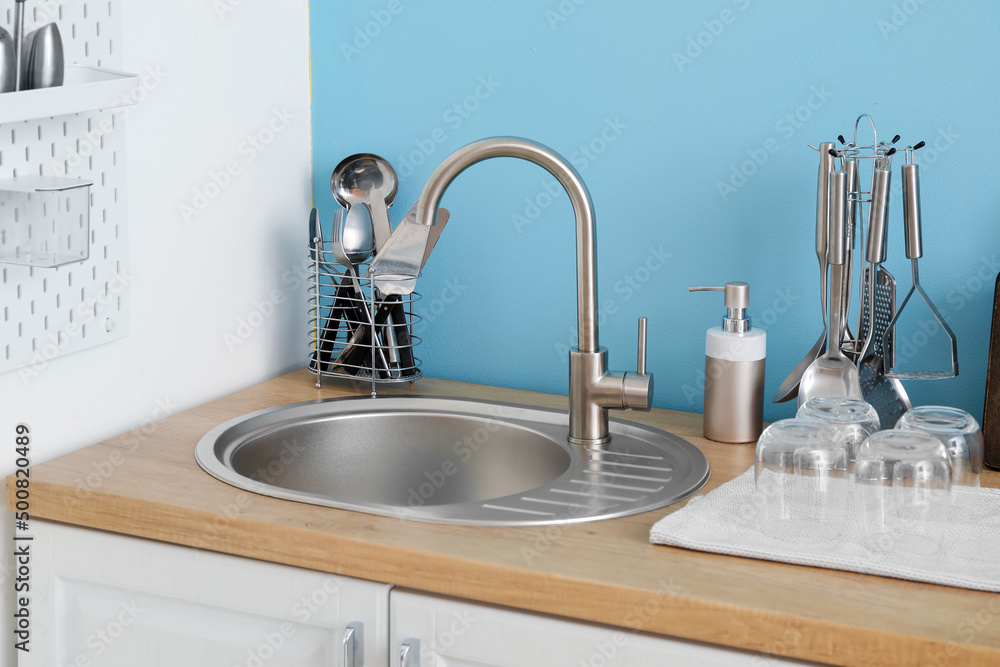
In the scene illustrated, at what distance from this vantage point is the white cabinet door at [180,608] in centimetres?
99

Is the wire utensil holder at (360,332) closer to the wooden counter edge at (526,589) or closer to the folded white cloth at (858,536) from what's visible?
the wooden counter edge at (526,589)

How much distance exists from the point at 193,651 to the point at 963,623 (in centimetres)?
76

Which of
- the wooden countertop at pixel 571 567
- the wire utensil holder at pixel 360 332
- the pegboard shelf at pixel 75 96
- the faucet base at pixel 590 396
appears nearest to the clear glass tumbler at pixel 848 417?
the wooden countertop at pixel 571 567

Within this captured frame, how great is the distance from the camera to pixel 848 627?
79 centimetres

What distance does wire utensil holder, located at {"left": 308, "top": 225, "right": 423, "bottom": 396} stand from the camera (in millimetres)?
1472

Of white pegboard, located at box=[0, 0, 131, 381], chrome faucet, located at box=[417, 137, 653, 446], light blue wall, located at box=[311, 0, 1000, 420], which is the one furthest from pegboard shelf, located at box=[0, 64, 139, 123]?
light blue wall, located at box=[311, 0, 1000, 420]

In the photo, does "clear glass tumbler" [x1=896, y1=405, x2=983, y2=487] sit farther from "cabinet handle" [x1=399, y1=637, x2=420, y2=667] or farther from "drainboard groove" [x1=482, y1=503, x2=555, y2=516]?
"cabinet handle" [x1=399, y1=637, x2=420, y2=667]

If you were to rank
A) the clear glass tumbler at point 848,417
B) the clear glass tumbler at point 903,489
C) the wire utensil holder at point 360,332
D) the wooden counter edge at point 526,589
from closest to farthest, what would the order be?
the wooden counter edge at point 526,589, the clear glass tumbler at point 903,489, the clear glass tumbler at point 848,417, the wire utensil holder at point 360,332

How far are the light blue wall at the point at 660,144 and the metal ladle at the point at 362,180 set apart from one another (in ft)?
0.12

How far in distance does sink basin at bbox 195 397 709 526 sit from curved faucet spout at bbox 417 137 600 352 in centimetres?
23

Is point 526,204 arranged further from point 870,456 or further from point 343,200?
point 870,456

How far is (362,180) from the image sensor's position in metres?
1.52

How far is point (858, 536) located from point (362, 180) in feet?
2.96

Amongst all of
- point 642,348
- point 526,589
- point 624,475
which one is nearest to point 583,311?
point 642,348
